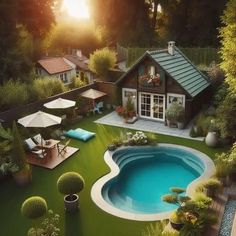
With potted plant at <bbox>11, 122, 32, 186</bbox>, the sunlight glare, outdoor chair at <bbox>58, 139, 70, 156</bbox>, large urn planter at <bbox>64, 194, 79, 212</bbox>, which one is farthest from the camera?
the sunlight glare

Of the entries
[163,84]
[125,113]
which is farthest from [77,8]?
[163,84]

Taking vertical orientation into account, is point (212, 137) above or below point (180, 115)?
below

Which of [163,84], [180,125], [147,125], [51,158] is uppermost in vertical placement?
[163,84]

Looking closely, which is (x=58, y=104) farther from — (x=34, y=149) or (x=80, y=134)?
(x=34, y=149)

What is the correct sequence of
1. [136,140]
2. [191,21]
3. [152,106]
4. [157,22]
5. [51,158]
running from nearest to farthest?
[51,158] → [136,140] → [152,106] → [191,21] → [157,22]

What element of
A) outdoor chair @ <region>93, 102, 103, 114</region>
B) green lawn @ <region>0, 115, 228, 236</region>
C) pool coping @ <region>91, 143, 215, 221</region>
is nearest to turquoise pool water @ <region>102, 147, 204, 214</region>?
pool coping @ <region>91, 143, 215, 221</region>

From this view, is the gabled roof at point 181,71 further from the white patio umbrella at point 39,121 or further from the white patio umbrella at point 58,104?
the white patio umbrella at point 39,121

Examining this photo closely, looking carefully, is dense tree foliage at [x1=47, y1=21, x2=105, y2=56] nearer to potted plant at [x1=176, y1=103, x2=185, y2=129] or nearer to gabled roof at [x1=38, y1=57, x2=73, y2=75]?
gabled roof at [x1=38, y1=57, x2=73, y2=75]
